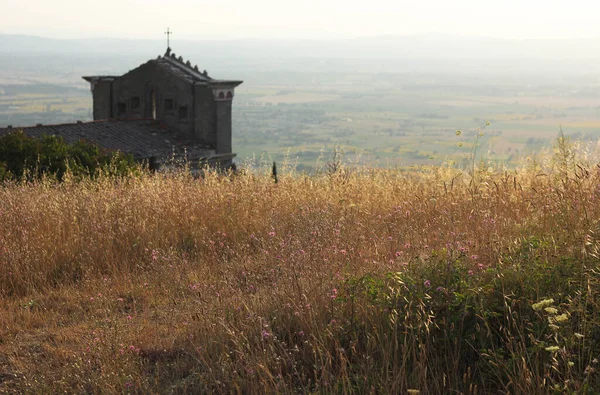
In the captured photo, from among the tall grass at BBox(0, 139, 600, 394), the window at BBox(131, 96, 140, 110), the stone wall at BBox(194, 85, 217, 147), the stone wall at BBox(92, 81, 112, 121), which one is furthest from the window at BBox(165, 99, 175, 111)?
the tall grass at BBox(0, 139, 600, 394)

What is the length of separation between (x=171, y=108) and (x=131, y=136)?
181 inches

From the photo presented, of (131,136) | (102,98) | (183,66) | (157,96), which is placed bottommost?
(131,136)

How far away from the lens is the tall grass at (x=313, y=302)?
10.9 feet

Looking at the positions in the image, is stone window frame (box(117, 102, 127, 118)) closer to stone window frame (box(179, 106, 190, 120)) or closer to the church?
the church

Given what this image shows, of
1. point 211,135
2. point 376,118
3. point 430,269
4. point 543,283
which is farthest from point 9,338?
point 376,118

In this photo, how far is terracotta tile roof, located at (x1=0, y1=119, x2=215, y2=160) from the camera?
22906 millimetres

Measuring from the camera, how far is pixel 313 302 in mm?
3951

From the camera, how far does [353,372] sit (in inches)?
139

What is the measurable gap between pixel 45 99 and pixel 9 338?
203901 mm

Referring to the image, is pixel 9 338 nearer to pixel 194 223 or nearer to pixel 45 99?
pixel 194 223

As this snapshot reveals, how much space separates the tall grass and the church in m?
19.5

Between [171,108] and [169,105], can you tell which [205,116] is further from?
[169,105]

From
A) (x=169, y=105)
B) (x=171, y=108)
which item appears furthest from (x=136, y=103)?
(x=171, y=108)

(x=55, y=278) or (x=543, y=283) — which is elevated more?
(x=543, y=283)
